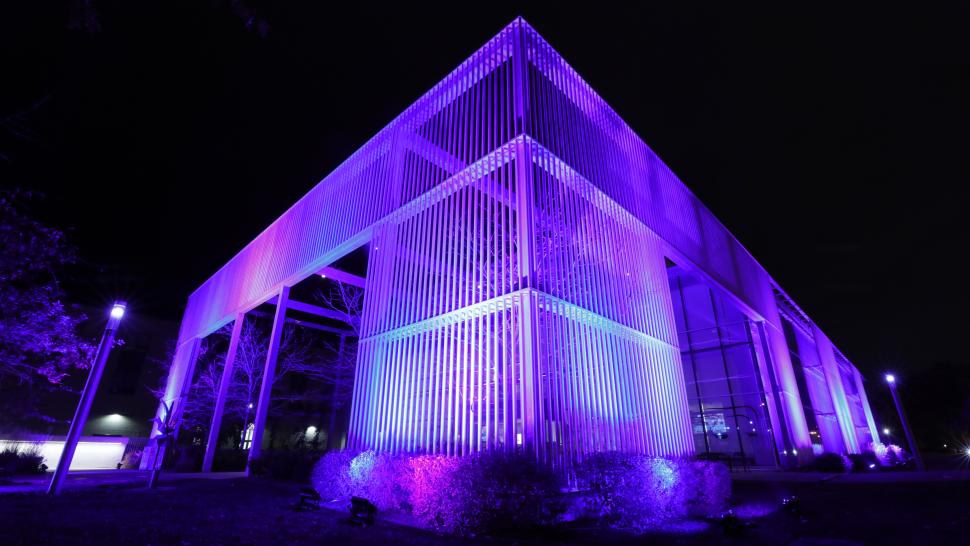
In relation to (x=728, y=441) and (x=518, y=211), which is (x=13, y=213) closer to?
(x=518, y=211)

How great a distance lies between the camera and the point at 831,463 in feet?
59.1

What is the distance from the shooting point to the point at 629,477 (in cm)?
711

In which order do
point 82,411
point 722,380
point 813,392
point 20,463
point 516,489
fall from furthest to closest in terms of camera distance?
point 813,392 → point 722,380 → point 20,463 → point 82,411 → point 516,489

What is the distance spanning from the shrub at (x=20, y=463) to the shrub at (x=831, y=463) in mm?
30396

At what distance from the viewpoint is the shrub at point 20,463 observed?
50.8 feet

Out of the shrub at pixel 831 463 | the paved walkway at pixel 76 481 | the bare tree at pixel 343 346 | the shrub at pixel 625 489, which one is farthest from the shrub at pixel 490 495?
the shrub at pixel 831 463

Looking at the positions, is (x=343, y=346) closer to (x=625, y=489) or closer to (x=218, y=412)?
(x=218, y=412)

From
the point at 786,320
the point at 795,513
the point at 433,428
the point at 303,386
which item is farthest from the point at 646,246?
the point at 303,386

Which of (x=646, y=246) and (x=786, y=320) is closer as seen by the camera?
(x=646, y=246)

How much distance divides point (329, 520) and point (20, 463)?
16.7m

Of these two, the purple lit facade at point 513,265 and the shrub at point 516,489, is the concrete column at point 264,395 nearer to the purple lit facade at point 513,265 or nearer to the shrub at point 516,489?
the purple lit facade at point 513,265

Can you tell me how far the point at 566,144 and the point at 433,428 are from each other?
270 inches

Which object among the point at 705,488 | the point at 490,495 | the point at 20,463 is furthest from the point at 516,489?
the point at 20,463

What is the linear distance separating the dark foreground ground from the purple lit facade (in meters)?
1.72
